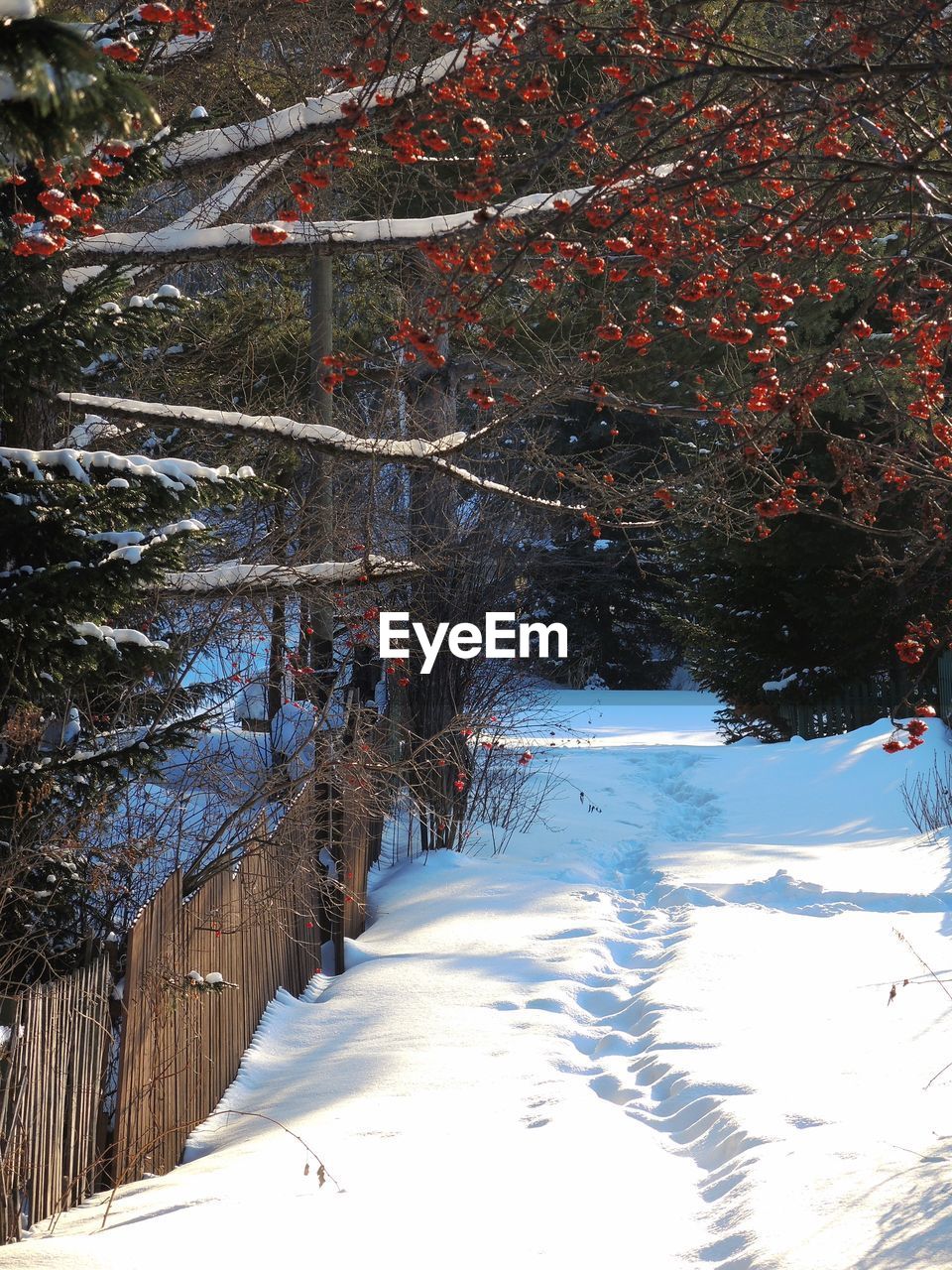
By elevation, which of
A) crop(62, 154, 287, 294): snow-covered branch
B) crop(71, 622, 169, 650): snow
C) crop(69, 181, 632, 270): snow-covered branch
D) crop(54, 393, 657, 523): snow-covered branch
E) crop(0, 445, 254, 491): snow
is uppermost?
crop(62, 154, 287, 294): snow-covered branch

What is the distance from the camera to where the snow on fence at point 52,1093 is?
4.02 meters

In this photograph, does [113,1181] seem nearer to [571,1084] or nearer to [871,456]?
[571,1084]

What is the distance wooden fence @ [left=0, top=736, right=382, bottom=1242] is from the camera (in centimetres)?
415

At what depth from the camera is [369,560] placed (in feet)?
22.1

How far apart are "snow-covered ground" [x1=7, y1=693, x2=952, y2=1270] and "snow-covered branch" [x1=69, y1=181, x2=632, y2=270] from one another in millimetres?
3836

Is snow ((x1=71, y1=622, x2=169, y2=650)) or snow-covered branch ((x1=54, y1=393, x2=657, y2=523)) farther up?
snow-covered branch ((x1=54, y1=393, x2=657, y2=523))

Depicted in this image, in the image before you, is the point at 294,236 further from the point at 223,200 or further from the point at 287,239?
the point at 223,200

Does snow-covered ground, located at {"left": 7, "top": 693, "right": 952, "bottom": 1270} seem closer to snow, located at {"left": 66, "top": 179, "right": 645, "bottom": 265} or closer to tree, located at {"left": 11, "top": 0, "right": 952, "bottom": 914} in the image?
tree, located at {"left": 11, "top": 0, "right": 952, "bottom": 914}

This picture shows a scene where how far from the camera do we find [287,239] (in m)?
6.26

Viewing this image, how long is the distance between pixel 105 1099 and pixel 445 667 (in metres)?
6.59

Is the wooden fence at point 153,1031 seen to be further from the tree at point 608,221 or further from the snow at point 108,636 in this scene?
the tree at point 608,221

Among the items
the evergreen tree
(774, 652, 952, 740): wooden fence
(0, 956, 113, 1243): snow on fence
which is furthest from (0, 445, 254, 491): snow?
(774, 652, 952, 740): wooden fence

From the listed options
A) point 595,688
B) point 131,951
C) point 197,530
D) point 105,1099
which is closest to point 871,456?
point 197,530

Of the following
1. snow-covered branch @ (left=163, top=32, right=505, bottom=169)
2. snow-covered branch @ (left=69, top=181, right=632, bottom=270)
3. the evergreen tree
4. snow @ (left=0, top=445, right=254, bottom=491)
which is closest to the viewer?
the evergreen tree
